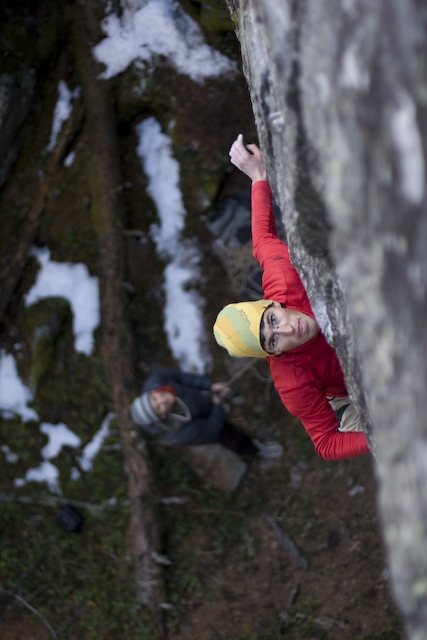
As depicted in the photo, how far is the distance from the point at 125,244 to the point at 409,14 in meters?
5.06

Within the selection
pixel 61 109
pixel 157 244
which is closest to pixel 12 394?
pixel 157 244

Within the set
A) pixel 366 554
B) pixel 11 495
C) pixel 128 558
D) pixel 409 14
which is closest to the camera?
pixel 409 14

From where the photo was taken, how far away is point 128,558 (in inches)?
224

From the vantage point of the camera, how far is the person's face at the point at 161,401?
14.6ft

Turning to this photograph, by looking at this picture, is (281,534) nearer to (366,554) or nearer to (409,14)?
(366,554)

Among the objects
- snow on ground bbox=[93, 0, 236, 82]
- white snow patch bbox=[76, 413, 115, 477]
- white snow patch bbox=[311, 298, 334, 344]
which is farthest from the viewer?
white snow patch bbox=[76, 413, 115, 477]

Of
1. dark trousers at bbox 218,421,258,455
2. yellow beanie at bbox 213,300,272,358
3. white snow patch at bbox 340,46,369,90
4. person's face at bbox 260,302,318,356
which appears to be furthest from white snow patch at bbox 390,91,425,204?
dark trousers at bbox 218,421,258,455

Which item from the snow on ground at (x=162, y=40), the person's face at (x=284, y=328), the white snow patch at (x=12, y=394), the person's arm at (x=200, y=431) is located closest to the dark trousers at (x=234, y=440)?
the person's arm at (x=200, y=431)

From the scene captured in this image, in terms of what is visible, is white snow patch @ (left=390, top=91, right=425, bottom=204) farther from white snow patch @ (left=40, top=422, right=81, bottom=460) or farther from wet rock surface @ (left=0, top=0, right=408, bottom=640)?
white snow patch @ (left=40, top=422, right=81, bottom=460)

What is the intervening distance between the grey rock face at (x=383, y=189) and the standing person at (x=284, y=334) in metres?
1.21

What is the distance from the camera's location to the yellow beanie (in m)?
2.72

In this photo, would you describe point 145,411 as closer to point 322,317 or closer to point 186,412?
point 186,412

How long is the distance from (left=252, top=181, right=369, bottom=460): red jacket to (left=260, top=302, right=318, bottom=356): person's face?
0.39 ft

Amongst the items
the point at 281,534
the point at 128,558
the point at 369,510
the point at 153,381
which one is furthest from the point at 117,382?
the point at 369,510
